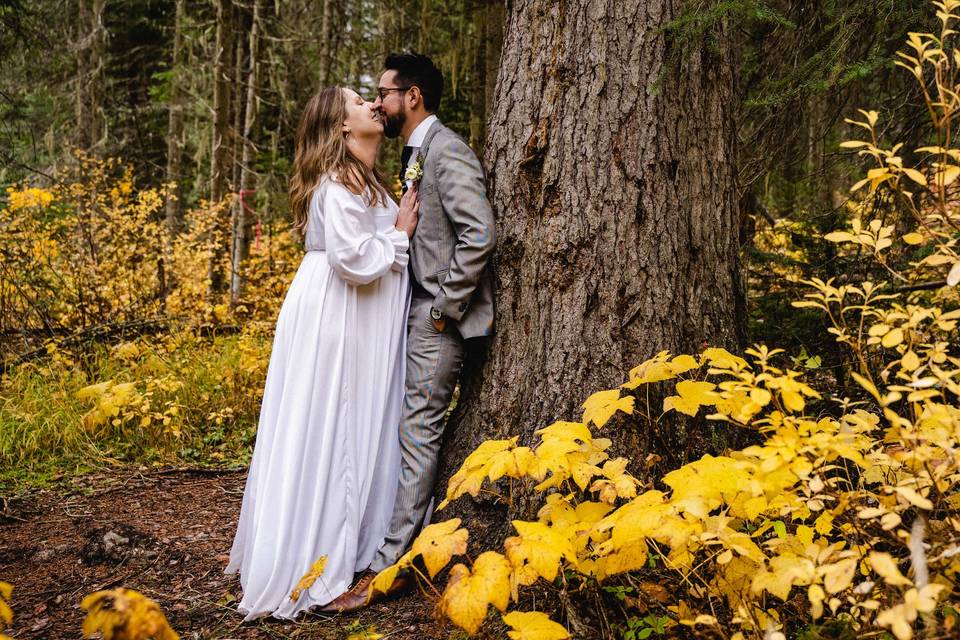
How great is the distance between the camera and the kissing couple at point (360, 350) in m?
3.16

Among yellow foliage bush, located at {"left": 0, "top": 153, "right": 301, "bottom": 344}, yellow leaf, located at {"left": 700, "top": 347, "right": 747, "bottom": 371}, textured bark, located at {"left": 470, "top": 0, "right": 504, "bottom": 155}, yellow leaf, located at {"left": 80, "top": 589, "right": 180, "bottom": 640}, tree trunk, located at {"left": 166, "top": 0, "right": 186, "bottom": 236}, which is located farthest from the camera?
tree trunk, located at {"left": 166, "top": 0, "right": 186, "bottom": 236}

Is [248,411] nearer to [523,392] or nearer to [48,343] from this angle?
[48,343]

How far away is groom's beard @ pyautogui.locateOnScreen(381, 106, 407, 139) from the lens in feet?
11.8

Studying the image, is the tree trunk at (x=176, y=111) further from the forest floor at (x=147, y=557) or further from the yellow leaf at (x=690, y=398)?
the yellow leaf at (x=690, y=398)

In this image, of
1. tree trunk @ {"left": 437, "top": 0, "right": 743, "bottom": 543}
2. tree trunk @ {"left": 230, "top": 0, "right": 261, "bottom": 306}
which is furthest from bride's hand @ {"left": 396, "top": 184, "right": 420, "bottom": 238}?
tree trunk @ {"left": 230, "top": 0, "right": 261, "bottom": 306}

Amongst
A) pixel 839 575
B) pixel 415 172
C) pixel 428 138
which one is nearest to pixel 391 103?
pixel 428 138

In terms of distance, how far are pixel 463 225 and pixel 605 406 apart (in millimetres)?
1220

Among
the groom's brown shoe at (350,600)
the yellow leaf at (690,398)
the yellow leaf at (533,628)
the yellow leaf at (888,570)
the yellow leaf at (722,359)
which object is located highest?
the yellow leaf at (722,359)

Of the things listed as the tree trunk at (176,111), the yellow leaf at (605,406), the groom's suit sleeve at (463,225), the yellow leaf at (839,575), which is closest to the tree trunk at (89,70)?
the tree trunk at (176,111)

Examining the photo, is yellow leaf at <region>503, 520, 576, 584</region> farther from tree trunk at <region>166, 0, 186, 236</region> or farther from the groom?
tree trunk at <region>166, 0, 186, 236</region>

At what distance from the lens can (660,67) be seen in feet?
9.86

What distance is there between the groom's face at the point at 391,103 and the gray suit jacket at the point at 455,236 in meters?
0.23

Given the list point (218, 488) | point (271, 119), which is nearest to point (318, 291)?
point (218, 488)

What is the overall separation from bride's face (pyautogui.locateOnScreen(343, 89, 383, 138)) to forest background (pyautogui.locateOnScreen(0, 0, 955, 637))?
0.67m
